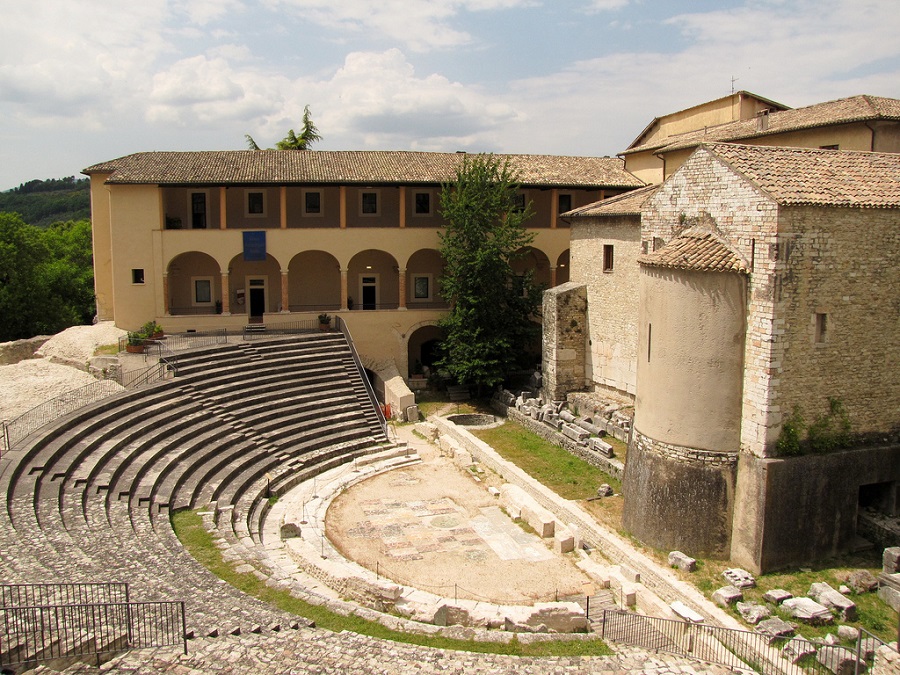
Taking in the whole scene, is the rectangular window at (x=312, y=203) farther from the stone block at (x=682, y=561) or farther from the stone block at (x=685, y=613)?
the stone block at (x=685, y=613)

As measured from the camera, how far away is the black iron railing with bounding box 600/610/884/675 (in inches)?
521

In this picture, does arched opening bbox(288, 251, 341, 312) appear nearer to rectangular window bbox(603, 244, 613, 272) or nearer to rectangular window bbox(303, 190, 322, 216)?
rectangular window bbox(303, 190, 322, 216)

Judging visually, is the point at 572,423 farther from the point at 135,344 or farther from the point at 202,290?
the point at 202,290

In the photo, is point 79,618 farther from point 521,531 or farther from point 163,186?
point 163,186

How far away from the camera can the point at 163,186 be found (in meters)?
31.1

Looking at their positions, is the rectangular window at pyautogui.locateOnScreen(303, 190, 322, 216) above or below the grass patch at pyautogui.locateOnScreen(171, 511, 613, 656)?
above

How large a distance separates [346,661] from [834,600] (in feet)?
32.9

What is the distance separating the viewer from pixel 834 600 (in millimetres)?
15070

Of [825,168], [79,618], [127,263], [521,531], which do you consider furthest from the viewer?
[127,263]

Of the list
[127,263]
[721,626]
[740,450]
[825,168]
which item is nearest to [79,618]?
[721,626]

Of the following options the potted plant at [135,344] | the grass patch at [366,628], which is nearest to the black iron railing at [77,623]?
the grass patch at [366,628]

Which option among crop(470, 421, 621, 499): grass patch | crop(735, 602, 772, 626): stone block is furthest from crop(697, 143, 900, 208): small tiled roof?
crop(470, 421, 621, 499): grass patch

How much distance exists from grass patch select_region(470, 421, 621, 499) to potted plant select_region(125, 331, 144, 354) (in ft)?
41.8

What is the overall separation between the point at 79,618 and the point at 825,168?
58.9 ft
